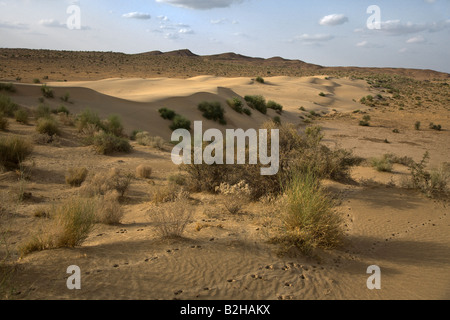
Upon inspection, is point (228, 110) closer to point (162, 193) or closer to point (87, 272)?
point (162, 193)

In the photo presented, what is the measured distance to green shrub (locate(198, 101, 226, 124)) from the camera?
2159 cm

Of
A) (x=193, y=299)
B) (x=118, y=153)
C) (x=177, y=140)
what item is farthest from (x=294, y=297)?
(x=177, y=140)

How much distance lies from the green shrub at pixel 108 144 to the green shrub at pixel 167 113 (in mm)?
6847

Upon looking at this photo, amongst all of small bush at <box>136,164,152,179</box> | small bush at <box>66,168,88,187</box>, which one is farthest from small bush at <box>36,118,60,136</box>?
small bush at <box>136,164,152,179</box>

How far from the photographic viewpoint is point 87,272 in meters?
4.09

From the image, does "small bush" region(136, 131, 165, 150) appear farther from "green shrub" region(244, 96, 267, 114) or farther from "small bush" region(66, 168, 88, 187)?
"green shrub" region(244, 96, 267, 114)

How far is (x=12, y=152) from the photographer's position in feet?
31.4

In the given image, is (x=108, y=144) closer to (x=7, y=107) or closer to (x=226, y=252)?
(x=7, y=107)

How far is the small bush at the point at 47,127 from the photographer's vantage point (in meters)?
13.0

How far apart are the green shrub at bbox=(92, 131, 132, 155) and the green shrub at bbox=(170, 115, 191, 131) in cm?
591

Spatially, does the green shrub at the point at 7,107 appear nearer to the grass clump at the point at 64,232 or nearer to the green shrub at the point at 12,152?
the green shrub at the point at 12,152

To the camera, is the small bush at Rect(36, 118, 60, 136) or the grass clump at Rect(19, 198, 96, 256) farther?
the small bush at Rect(36, 118, 60, 136)

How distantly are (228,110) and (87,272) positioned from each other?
20.3 metres

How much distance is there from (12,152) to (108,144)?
3.37 metres
